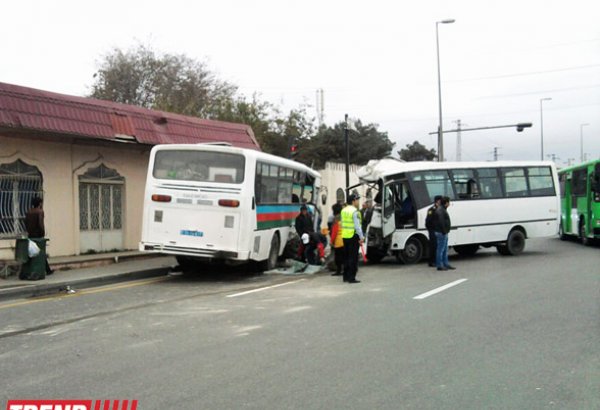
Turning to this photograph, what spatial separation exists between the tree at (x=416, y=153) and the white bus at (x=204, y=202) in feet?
214

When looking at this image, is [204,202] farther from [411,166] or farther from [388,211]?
[411,166]

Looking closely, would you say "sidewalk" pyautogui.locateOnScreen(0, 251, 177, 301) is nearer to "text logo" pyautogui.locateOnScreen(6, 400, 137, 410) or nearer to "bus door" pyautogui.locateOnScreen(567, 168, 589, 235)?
"text logo" pyautogui.locateOnScreen(6, 400, 137, 410)

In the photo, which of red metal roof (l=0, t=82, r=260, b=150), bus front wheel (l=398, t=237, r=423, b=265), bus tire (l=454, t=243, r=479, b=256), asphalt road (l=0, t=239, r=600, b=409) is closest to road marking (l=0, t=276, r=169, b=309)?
asphalt road (l=0, t=239, r=600, b=409)

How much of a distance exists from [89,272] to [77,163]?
381 cm

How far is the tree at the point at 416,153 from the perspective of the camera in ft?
256

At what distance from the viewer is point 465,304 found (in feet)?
32.3

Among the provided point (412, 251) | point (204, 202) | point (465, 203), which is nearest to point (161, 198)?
point (204, 202)

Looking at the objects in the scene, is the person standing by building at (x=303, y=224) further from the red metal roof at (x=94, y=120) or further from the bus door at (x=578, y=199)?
the bus door at (x=578, y=199)

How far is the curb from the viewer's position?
37.8 feet

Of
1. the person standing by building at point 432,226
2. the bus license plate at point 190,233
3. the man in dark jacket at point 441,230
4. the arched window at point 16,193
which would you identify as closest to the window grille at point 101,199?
the arched window at point 16,193

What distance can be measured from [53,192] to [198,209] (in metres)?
4.92

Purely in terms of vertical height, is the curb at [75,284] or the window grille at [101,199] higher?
the window grille at [101,199]

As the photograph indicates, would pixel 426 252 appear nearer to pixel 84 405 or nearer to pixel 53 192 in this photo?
pixel 53 192

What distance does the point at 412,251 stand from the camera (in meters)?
16.9
